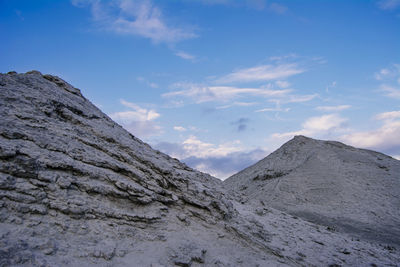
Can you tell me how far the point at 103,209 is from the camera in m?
8.30

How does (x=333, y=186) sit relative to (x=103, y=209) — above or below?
above

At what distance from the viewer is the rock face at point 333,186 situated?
18484 mm

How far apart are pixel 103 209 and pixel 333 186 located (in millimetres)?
21759

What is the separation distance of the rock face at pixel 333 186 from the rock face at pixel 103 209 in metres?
5.21

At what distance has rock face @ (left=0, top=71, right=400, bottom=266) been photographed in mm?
6922

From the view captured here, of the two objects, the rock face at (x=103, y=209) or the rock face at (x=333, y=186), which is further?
the rock face at (x=333, y=186)

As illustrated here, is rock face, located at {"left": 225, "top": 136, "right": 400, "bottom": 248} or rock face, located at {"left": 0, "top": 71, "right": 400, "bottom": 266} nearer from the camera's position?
rock face, located at {"left": 0, "top": 71, "right": 400, "bottom": 266}

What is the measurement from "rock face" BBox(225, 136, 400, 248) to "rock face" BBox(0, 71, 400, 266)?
5.21 metres

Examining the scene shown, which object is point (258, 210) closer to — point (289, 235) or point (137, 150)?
point (289, 235)

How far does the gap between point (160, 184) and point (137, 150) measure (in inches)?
76.4

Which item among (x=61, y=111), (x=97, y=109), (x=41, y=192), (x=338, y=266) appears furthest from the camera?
(x=97, y=109)

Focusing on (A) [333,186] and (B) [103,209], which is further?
(A) [333,186]

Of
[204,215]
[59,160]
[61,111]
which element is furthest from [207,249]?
[61,111]

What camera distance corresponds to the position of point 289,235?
12203 mm
